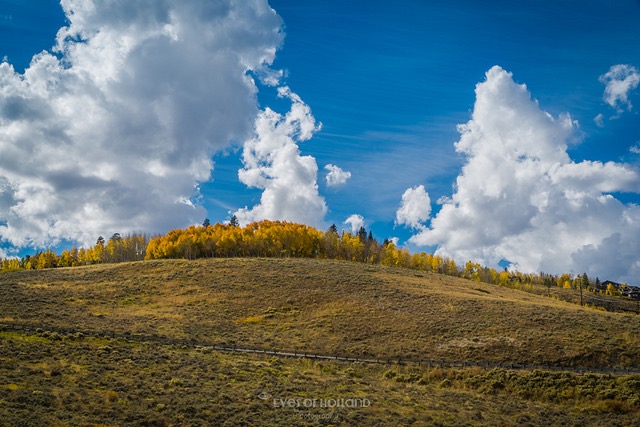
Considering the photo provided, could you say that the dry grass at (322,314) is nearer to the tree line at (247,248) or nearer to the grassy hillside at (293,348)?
the grassy hillside at (293,348)

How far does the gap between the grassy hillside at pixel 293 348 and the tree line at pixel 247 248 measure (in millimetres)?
36174

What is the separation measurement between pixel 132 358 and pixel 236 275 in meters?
50.6

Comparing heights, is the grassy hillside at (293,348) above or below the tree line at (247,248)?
below

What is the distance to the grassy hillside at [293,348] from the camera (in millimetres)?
25125

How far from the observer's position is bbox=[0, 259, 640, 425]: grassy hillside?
25.1 m

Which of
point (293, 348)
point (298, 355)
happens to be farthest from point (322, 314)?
point (298, 355)

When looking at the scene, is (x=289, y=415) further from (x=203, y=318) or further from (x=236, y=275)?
(x=236, y=275)

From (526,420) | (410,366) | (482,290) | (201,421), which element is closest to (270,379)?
(201,421)

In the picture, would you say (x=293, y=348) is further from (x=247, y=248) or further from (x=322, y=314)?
(x=247, y=248)

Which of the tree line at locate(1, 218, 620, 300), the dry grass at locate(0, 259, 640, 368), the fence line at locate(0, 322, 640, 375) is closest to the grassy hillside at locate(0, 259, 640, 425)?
the dry grass at locate(0, 259, 640, 368)

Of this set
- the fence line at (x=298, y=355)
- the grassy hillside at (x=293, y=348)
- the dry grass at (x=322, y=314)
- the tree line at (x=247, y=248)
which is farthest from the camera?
the tree line at (x=247, y=248)

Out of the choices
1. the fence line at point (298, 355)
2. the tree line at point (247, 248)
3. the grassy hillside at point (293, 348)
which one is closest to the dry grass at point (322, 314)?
the grassy hillside at point (293, 348)

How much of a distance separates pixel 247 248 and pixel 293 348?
77.2m

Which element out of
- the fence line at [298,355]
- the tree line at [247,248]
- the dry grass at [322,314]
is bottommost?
the fence line at [298,355]
